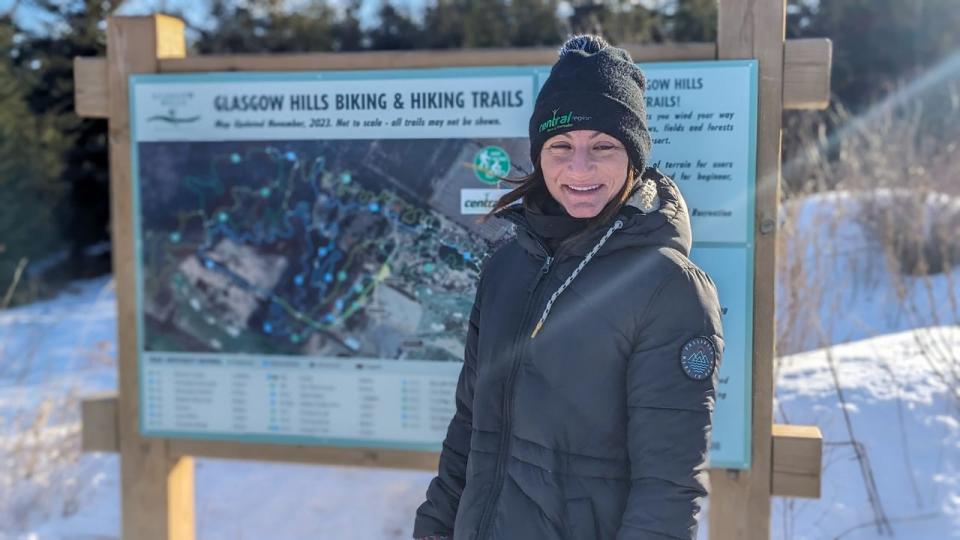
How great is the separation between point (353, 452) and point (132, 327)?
3.11 feet

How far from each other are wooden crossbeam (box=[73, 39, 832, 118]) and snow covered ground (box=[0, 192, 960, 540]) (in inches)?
64.3

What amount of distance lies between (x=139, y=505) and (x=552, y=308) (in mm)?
2228

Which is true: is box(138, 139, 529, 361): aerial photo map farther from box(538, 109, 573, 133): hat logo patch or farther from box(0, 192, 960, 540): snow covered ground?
box(0, 192, 960, 540): snow covered ground

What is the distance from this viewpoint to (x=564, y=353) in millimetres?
1730

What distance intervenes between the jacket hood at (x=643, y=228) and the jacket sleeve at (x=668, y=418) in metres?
0.12

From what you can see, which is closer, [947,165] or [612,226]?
[612,226]

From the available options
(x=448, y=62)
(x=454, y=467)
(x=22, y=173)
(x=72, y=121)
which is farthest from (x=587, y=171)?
(x=72, y=121)

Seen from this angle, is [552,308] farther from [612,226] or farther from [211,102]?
[211,102]

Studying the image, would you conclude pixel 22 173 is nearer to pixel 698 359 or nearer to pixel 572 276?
pixel 572 276

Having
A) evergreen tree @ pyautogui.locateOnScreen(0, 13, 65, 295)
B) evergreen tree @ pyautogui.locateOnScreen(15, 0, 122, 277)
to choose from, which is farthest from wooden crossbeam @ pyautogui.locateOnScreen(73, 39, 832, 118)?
evergreen tree @ pyautogui.locateOnScreen(15, 0, 122, 277)

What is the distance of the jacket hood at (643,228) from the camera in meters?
1.75

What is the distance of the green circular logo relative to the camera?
2865 millimetres

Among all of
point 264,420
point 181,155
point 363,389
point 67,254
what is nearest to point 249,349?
point 264,420

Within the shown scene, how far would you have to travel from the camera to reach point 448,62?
291 cm
